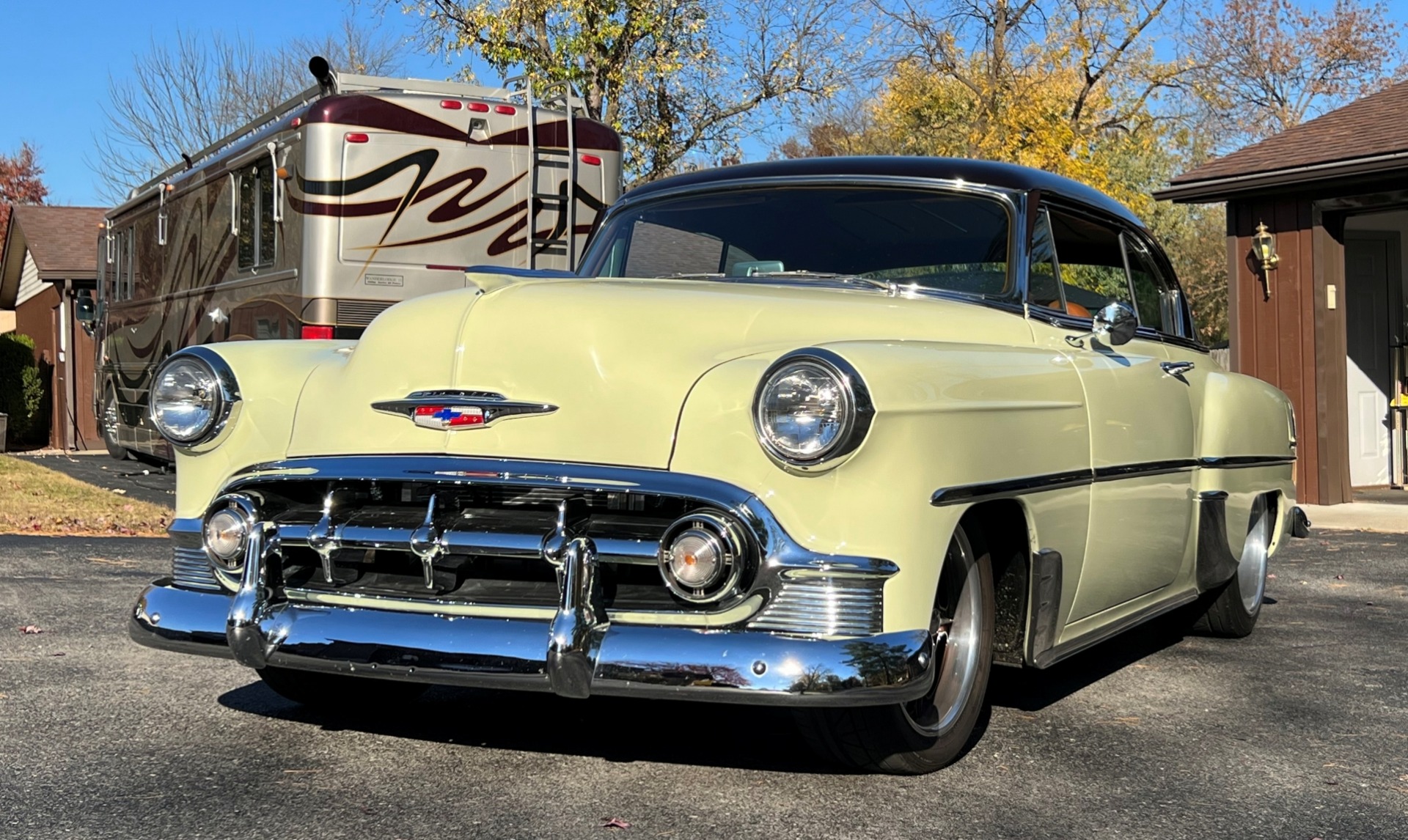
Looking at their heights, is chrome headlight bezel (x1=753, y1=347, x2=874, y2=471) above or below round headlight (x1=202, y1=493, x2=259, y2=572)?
above

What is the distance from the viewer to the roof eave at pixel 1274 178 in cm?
1146

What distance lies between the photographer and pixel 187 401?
3928 mm

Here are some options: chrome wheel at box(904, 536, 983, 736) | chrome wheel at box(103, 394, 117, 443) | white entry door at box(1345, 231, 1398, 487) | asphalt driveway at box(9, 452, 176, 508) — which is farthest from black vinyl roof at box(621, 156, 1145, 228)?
chrome wheel at box(103, 394, 117, 443)

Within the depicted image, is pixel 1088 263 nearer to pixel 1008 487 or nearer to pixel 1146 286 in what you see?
pixel 1146 286

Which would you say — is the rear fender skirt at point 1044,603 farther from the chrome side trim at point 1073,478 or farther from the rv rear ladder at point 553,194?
the rv rear ladder at point 553,194

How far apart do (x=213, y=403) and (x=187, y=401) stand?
0.31 ft

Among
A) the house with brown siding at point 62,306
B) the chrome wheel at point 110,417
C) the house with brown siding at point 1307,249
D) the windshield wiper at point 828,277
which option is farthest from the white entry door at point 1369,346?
the house with brown siding at point 62,306

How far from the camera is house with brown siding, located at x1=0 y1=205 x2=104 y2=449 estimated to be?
976 inches

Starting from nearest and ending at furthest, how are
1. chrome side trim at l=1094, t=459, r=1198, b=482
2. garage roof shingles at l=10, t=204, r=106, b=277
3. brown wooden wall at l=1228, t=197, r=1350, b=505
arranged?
chrome side trim at l=1094, t=459, r=1198, b=482 < brown wooden wall at l=1228, t=197, r=1350, b=505 < garage roof shingles at l=10, t=204, r=106, b=277

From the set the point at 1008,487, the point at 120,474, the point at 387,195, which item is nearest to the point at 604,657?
the point at 1008,487

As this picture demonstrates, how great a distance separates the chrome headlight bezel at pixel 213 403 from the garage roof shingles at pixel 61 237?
2132 cm

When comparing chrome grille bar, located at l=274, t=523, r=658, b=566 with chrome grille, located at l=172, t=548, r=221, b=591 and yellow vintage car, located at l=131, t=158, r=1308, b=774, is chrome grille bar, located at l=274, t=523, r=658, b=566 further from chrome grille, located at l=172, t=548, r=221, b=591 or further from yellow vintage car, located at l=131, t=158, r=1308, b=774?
chrome grille, located at l=172, t=548, r=221, b=591

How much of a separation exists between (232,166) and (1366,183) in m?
9.13

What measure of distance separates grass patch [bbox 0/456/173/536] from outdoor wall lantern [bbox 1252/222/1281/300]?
359 inches
